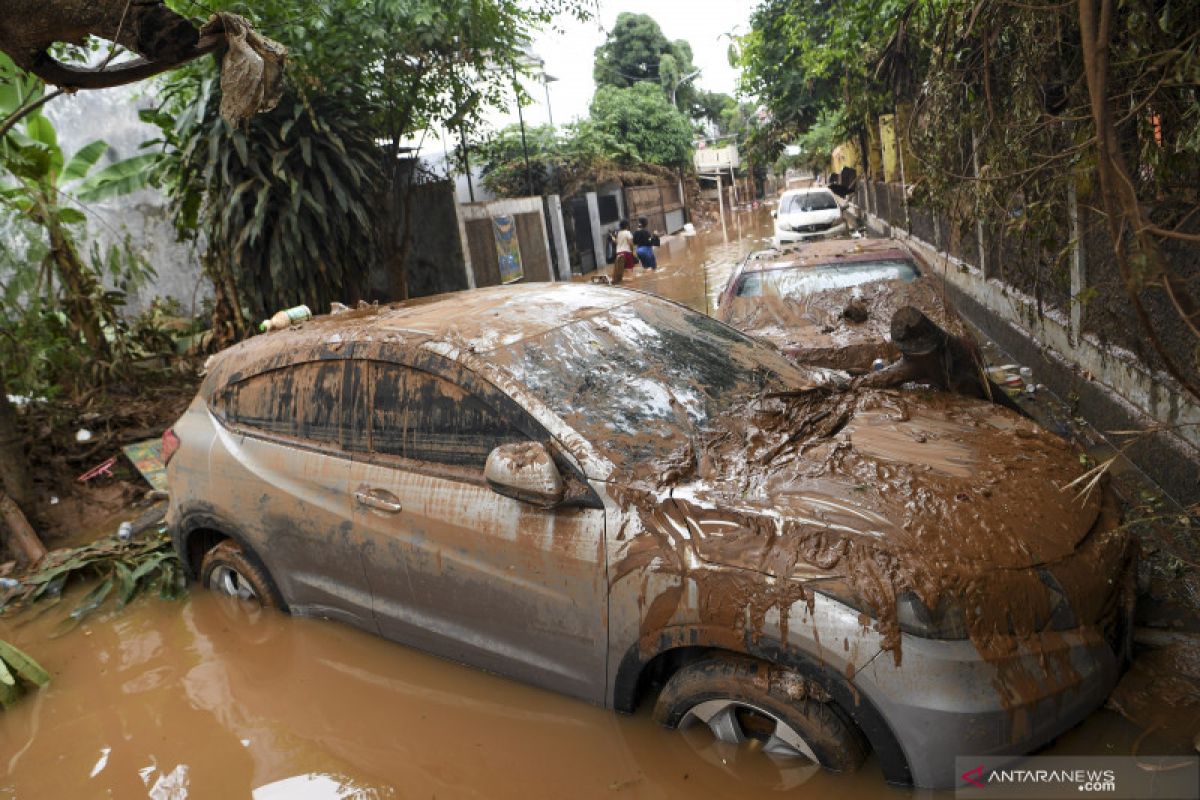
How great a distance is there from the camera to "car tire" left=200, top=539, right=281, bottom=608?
15.0ft

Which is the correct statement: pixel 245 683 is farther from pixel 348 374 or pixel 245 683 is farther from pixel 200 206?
pixel 200 206

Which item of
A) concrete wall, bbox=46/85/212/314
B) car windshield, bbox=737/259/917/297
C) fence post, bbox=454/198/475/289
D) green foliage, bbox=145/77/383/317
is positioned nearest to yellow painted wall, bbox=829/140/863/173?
fence post, bbox=454/198/475/289

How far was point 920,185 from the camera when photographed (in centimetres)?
557

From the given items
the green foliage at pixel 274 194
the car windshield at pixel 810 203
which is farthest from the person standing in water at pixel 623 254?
the green foliage at pixel 274 194

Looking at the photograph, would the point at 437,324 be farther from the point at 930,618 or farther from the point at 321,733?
the point at 930,618

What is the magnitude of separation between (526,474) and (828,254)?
5269 millimetres

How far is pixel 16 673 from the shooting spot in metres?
4.55

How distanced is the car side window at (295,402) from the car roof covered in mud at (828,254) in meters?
4.52

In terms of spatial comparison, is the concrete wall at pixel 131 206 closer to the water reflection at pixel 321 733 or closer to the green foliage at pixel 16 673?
the green foliage at pixel 16 673

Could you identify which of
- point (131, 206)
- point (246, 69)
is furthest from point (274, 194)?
point (246, 69)

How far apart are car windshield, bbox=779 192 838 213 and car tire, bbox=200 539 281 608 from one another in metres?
18.4

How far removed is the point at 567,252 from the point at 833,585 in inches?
798

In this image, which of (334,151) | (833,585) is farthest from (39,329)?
(833,585)

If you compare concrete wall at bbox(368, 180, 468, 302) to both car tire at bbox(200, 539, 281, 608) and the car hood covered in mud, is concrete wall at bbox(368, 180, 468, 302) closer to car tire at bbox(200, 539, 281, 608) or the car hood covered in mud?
car tire at bbox(200, 539, 281, 608)
